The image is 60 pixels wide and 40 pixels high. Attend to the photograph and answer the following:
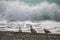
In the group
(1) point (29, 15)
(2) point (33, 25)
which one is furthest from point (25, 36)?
(1) point (29, 15)

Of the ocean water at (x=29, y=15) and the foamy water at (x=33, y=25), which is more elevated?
the ocean water at (x=29, y=15)

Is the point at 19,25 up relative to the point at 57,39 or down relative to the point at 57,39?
up

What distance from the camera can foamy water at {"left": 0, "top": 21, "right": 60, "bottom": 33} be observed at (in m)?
2.96

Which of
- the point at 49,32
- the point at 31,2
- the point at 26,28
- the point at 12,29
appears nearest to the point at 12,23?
the point at 12,29

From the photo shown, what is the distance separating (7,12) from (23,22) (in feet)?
1.40

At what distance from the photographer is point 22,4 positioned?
9.91 ft

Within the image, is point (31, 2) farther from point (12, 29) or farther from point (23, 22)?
point (12, 29)

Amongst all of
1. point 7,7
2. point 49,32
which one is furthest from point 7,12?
point 49,32

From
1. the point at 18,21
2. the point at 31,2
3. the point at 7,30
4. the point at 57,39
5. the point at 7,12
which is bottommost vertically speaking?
the point at 57,39

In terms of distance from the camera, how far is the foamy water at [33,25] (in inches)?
116

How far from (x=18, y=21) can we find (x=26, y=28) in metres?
0.24

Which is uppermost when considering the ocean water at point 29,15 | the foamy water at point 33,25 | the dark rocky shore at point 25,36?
the ocean water at point 29,15

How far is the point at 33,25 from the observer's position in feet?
9.85

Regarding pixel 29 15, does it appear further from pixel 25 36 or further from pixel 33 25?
pixel 25 36
